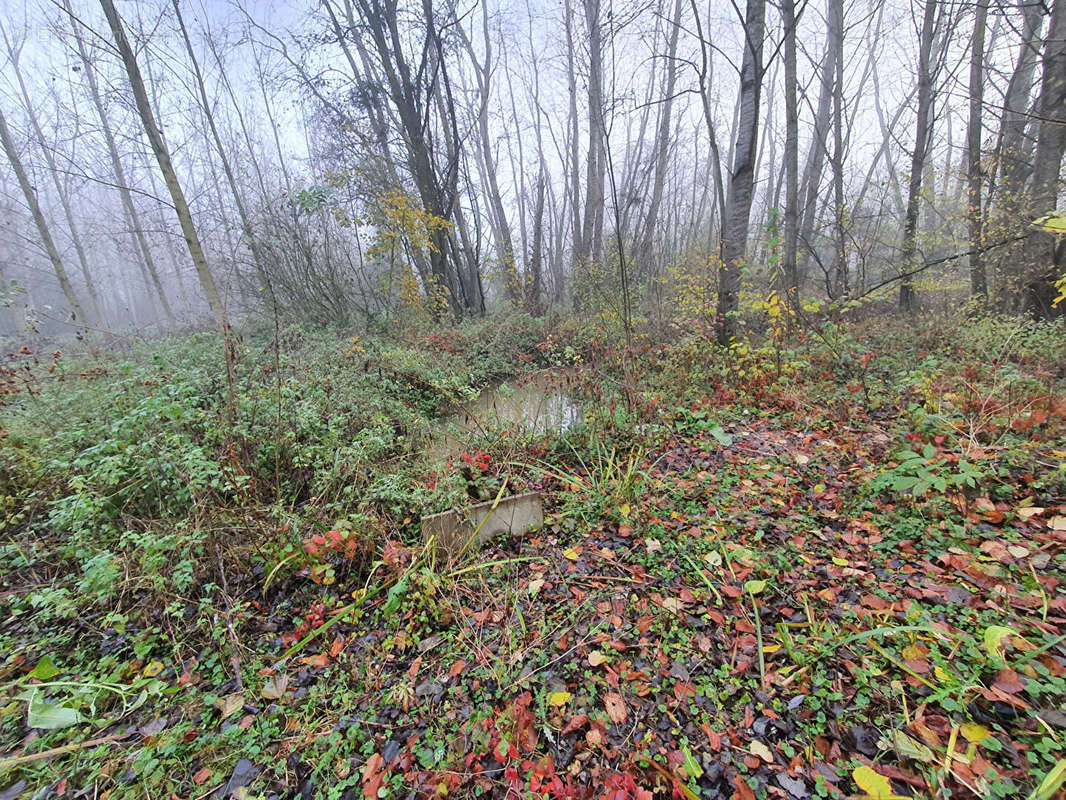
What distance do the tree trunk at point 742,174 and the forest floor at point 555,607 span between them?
190cm

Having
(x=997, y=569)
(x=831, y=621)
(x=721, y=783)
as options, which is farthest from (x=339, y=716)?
(x=997, y=569)

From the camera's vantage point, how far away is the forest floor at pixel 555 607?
1.38 metres

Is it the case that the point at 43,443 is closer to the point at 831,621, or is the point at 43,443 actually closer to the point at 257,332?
the point at 831,621

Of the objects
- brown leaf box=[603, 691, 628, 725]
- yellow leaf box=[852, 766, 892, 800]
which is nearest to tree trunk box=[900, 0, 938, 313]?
yellow leaf box=[852, 766, 892, 800]

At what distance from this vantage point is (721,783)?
130cm

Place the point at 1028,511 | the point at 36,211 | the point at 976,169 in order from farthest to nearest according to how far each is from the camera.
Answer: the point at 36,211
the point at 976,169
the point at 1028,511

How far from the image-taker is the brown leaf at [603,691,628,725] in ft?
5.02

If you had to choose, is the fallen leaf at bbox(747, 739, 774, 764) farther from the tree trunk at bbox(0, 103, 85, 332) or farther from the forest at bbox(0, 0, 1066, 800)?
the tree trunk at bbox(0, 103, 85, 332)

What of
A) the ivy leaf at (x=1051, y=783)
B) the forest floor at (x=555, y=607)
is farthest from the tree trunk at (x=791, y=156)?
the ivy leaf at (x=1051, y=783)

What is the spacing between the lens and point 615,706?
157 cm

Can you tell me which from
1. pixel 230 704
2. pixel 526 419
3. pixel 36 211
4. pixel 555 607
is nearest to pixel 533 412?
pixel 526 419

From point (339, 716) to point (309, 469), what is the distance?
2084mm

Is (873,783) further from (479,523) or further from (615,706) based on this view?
(479,523)

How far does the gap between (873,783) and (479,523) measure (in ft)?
6.56
